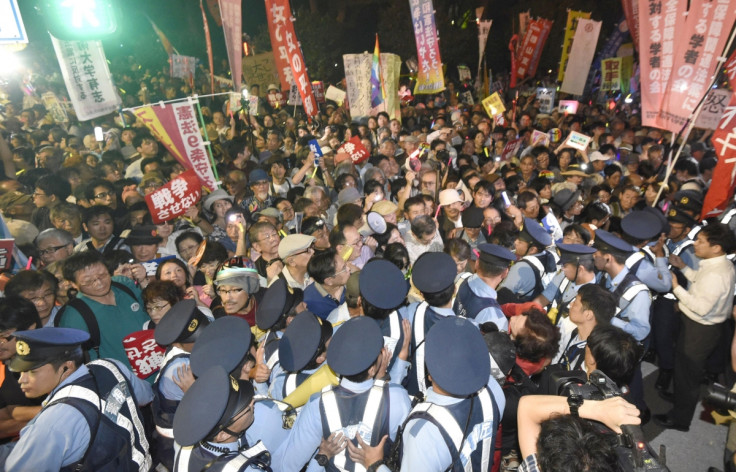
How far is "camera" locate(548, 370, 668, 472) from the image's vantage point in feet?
5.58

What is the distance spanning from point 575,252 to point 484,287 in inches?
41.0

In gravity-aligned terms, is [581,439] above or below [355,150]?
below

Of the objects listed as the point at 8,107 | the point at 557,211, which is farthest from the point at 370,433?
the point at 8,107

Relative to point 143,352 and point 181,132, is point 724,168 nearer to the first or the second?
point 143,352

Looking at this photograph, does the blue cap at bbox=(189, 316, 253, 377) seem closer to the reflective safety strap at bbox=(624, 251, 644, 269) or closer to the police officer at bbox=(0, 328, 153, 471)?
the police officer at bbox=(0, 328, 153, 471)

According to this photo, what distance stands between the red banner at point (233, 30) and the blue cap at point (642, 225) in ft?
23.5

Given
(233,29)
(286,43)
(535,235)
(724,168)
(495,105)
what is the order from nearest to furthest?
(535,235) → (724,168) → (233,29) → (286,43) → (495,105)

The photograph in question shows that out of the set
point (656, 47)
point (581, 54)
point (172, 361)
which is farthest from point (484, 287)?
point (581, 54)

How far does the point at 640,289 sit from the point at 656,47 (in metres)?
4.55

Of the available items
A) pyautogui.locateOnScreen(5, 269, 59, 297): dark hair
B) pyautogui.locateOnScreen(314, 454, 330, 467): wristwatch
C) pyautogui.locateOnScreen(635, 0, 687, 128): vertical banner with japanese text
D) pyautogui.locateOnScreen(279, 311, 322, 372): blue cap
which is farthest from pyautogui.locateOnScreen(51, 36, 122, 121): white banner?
pyautogui.locateOnScreen(635, 0, 687, 128): vertical banner with japanese text

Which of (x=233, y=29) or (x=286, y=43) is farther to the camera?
(x=286, y=43)

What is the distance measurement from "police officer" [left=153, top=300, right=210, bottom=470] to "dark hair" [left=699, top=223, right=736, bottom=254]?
4700 millimetres

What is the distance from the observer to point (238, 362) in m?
2.57

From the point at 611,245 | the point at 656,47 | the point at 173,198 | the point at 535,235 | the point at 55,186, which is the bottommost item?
the point at 535,235
